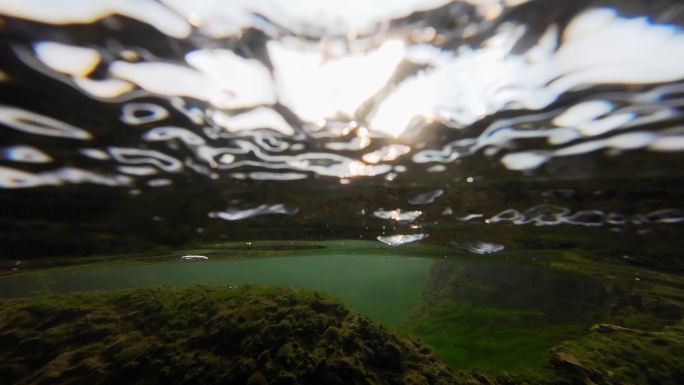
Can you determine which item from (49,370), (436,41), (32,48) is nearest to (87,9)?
(32,48)

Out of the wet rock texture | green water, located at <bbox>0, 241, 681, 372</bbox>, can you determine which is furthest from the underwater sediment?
green water, located at <bbox>0, 241, 681, 372</bbox>

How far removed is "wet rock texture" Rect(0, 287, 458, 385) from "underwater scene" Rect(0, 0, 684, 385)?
6cm

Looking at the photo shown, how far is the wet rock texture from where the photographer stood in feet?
28.3

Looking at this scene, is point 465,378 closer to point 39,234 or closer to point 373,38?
point 373,38

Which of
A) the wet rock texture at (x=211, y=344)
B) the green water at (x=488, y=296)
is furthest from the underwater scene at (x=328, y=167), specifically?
the green water at (x=488, y=296)

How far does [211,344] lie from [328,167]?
5.78 metres

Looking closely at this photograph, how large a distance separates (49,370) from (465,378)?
11628 millimetres

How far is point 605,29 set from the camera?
4.60m

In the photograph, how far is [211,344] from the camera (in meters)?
9.59

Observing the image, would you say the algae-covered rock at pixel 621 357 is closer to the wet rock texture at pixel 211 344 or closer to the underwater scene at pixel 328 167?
the underwater scene at pixel 328 167

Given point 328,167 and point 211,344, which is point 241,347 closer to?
point 211,344

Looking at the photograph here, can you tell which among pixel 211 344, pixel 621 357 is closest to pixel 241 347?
pixel 211 344

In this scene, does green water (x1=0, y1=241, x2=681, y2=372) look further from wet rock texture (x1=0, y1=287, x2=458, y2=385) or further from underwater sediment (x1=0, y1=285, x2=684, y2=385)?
wet rock texture (x1=0, y1=287, x2=458, y2=385)

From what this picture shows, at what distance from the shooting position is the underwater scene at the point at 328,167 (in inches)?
189
